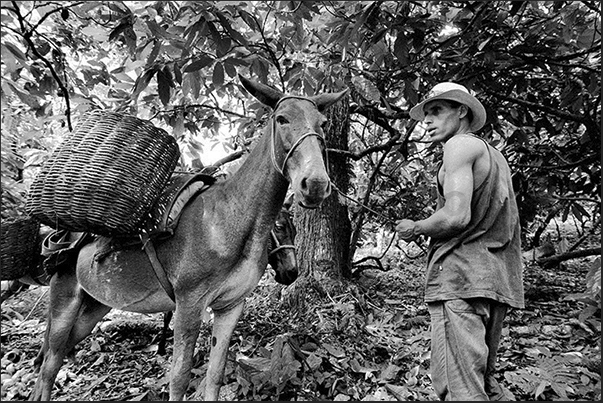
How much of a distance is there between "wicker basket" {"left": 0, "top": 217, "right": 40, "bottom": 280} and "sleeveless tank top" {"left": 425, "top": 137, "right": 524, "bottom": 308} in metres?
3.07

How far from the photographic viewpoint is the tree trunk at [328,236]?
4.73m

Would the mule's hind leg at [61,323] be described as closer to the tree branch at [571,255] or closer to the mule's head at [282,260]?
the mule's head at [282,260]

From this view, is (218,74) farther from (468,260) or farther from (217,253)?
(468,260)

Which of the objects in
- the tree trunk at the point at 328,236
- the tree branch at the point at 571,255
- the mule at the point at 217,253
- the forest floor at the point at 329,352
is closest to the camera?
the mule at the point at 217,253

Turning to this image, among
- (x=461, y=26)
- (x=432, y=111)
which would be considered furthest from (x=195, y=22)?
(x=461, y=26)

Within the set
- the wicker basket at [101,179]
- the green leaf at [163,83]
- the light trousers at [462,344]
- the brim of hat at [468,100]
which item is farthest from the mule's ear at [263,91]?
the light trousers at [462,344]

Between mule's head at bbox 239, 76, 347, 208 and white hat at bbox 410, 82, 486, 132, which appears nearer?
mule's head at bbox 239, 76, 347, 208

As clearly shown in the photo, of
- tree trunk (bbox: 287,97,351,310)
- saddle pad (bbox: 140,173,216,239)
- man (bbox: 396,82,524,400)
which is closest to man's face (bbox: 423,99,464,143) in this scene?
man (bbox: 396,82,524,400)

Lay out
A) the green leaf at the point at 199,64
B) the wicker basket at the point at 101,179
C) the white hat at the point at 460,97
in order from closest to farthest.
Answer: the white hat at the point at 460,97 → the wicker basket at the point at 101,179 → the green leaf at the point at 199,64

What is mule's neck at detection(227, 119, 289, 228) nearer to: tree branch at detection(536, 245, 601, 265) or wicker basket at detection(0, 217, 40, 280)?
wicker basket at detection(0, 217, 40, 280)

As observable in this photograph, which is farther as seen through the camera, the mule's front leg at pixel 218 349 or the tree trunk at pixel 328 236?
the tree trunk at pixel 328 236

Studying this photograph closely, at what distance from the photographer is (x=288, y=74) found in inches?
165

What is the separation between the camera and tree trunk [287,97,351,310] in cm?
473

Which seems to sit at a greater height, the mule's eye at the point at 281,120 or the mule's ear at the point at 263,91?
the mule's ear at the point at 263,91
